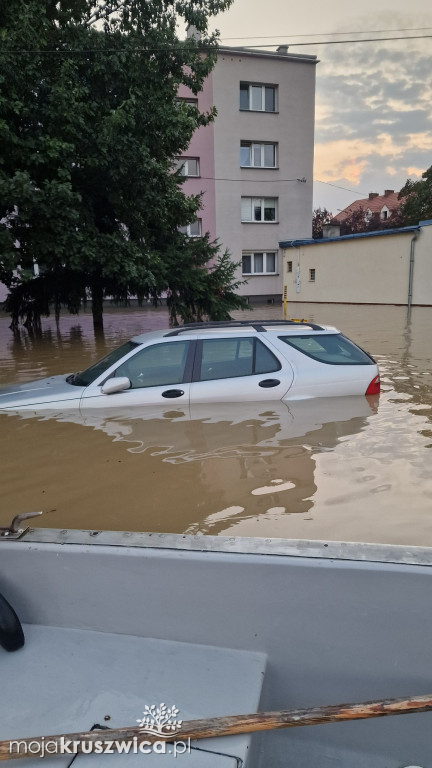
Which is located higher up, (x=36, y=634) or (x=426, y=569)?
(x=426, y=569)

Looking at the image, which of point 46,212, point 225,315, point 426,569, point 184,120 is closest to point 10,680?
point 426,569

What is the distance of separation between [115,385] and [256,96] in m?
28.7

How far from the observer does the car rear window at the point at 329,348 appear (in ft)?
20.7

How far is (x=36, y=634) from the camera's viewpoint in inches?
96.5

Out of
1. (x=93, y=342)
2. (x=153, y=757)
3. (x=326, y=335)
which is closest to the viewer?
(x=153, y=757)

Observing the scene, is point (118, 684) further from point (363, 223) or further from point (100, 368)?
point (363, 223)

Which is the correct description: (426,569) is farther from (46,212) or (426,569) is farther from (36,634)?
(46,212)

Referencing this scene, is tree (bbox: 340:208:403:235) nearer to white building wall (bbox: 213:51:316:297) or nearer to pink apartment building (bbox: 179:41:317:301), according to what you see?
white building wall (bbox: 213:51:316:297)

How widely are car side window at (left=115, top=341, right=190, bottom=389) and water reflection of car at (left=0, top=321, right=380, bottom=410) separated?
1 centimetres

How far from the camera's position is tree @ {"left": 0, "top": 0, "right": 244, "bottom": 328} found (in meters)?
9.99

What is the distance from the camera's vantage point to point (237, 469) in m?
5.01

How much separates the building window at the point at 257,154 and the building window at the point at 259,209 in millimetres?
1840

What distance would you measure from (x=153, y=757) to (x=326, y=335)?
5242 mm

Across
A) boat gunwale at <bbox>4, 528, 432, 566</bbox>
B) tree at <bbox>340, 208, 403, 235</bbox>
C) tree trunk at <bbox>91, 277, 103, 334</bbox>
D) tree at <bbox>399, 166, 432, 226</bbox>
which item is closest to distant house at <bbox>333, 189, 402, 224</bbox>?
tree at <bbox>340, 208, 403, 235</bbox>
